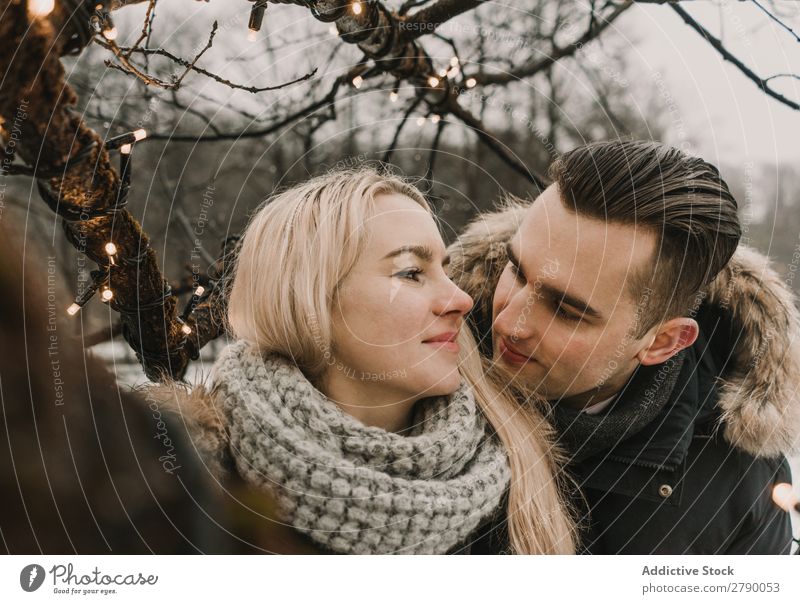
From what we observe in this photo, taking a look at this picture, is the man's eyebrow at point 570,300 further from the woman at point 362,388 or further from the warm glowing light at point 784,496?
the warm glowing light at point 784,496

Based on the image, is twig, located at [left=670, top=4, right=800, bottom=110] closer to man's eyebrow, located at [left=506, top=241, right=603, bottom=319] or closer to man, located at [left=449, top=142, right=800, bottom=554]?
man, located at [left=449, top=142, right=800, bottom=554]

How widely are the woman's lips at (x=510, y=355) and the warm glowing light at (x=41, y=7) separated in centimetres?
58

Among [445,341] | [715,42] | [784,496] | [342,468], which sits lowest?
[784,496]

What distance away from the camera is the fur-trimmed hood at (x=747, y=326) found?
78 centimetres

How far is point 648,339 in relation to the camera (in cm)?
78

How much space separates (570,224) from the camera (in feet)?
2.35

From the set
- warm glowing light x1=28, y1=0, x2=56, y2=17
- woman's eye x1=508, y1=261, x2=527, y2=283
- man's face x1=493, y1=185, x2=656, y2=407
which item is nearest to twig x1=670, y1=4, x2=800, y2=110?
man's face x1=493, y1=185, x2=656, y2=407

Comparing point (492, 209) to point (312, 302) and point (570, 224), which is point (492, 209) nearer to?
point (570, 224)

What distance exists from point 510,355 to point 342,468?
0.25m

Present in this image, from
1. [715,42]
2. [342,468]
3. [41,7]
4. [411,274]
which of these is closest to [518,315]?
[411,274]

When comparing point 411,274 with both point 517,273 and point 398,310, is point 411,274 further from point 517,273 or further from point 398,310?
point 517,273

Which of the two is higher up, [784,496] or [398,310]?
[398,310]

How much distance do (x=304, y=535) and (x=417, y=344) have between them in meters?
0.23

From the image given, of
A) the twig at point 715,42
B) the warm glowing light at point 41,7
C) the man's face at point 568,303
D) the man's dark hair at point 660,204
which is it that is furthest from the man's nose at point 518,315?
the warm glowing light at point 41,7
